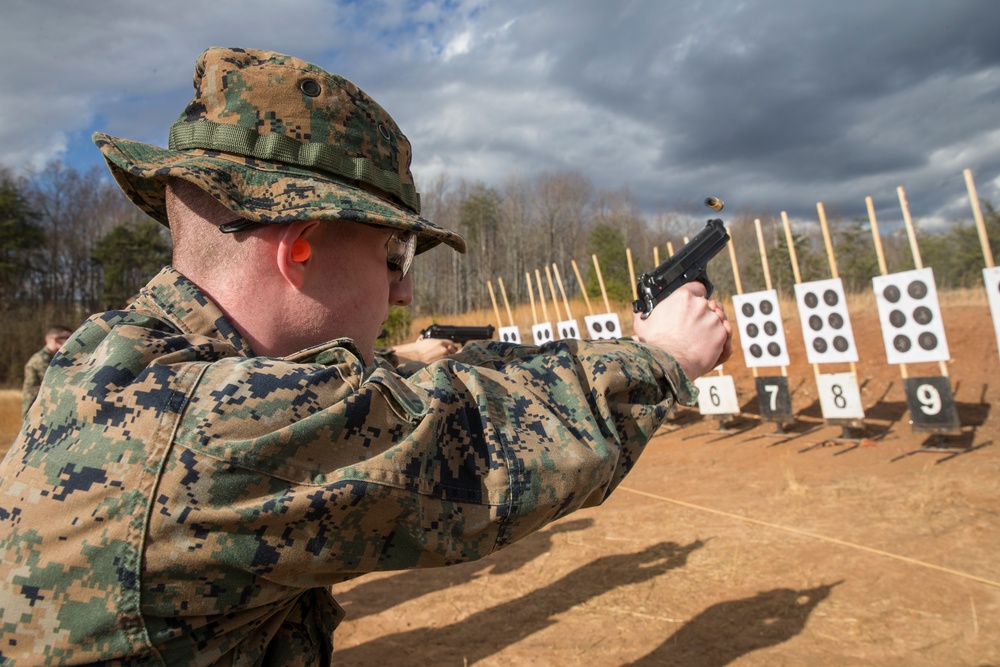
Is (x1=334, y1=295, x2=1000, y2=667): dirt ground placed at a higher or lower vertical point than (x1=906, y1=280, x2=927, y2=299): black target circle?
lower

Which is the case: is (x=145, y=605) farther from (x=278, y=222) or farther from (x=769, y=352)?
(x=769, y=352)

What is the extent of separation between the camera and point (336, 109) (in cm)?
104

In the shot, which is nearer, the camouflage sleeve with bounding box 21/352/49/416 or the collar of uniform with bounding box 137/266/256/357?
the collar of uniform with bounding box 137/266/256/357

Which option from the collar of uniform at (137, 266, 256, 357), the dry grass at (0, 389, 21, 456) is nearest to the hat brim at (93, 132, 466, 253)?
the collar of uniform at (137, 266, 256, 357)

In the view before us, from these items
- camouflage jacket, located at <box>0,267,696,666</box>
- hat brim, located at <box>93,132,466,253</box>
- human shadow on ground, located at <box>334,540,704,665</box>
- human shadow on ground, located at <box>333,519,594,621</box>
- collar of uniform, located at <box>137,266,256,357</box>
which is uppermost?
hat brim, located at <box>93,132,466,253</box>

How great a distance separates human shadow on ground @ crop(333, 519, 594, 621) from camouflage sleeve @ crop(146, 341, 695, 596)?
9.67 ft

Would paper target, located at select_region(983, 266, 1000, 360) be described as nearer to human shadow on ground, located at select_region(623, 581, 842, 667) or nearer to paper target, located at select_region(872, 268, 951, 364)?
paper target, located at select_region(872, 268, 951, 364)

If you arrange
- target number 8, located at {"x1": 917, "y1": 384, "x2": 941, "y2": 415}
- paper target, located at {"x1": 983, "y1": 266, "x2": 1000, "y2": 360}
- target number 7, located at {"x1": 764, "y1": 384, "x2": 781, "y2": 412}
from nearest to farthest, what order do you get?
paper target, located at {"x1": 983, "y1": 266, "x2": 1000, "y2": 360}, target number 8, located at {"x1": 917, "y1": 384, "x2": 941, "y2": 415}, target number 7, located at {"x1": 764, "y1": 384, "x2": 781, "y2": 412}

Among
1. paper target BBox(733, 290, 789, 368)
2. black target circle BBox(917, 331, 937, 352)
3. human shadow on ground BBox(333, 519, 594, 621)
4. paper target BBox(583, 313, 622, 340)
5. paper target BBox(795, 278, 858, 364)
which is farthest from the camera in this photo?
paper target BBox(583, 313, 622, 340)

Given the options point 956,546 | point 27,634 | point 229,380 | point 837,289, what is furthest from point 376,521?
point 837,289

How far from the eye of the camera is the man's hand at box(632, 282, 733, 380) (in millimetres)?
1215

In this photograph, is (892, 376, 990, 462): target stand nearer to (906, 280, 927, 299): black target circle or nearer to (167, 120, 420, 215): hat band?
(906, 280, 927, 299): black target circle

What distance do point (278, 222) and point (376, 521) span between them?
46 cm

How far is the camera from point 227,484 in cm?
74
